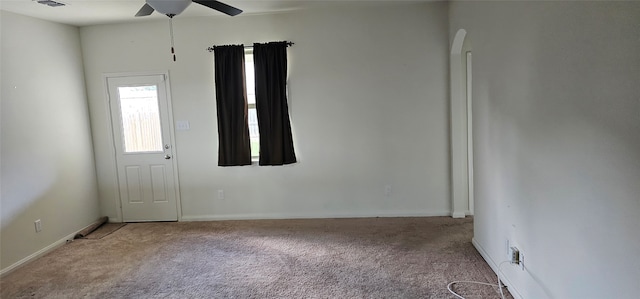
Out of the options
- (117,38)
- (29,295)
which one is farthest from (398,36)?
(29,295)

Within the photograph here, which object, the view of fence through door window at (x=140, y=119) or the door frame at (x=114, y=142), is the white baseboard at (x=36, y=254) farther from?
the view of fence through door window at (x=140, y=119)

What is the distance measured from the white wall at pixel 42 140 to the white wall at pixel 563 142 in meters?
4.30

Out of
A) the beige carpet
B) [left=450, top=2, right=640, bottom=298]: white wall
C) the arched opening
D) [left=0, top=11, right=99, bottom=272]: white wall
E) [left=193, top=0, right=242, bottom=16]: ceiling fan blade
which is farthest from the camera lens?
the arched opening

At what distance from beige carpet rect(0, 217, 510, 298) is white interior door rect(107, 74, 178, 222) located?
38 centimetres

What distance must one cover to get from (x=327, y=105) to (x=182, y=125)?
180 cm

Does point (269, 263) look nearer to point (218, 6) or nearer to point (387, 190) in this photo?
point (387, 190)

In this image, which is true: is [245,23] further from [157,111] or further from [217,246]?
[217,246]

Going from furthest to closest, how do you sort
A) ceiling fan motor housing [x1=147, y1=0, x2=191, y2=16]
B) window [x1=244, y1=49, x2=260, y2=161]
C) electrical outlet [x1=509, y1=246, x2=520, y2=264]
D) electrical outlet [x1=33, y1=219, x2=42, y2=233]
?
window [x1=244, y1=49, x2=260, y2=161] → electrical outlet [x1=33, y1=219, x2=42, y2=233] → electrical outlet [x1=509, y1=246, x2=520, y2=264] → ceiling fan motor housing [x1=147, y1=0, x2=191, y2=16]

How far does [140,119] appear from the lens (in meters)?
4.61

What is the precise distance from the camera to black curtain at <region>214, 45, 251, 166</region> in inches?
171

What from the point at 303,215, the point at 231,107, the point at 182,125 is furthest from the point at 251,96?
the point at 303,215

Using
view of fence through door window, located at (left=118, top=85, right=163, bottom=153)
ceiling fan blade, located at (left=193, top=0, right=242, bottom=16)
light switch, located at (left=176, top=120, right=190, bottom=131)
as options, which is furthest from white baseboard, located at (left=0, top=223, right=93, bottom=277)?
ceiling fan blade, located at (left=193, top=0, right=242, bottom=16)

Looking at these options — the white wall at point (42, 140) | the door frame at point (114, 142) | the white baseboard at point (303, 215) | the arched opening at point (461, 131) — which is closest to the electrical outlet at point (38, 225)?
the white wall at point (42, 140)

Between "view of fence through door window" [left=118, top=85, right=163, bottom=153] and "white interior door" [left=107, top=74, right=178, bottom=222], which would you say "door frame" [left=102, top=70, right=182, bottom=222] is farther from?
"view of fence through door window" [left=118, top=85, right=163, bottom=153]
